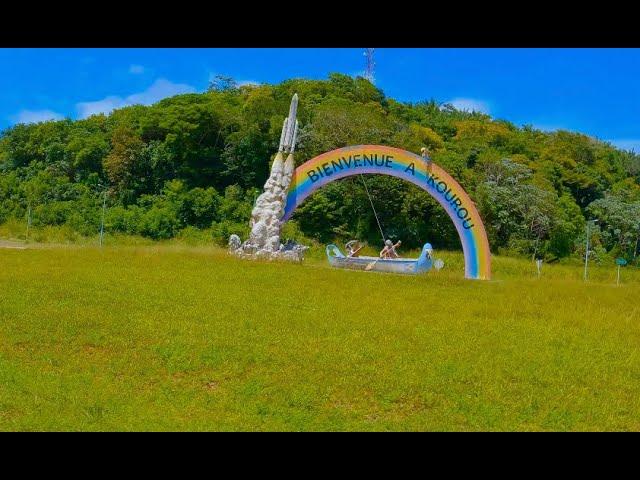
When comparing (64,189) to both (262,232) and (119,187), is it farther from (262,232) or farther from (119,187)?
(262,232)

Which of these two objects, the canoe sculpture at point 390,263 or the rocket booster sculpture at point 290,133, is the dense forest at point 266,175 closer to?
the rocket booster sculpture at point 290,133

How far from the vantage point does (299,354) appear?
23.8 ft

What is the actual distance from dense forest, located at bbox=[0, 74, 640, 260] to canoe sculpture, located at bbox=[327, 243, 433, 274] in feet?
27.0

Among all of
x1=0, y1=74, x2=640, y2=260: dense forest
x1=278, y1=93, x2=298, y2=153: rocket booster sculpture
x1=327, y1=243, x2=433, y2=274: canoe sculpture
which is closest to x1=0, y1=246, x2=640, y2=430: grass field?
x1=327, y1=243, x2=433, y2=274: canoe sculpture

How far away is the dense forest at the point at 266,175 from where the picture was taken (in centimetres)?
2450

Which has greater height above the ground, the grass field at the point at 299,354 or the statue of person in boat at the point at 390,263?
the statue of person in boat at the point at 390,263

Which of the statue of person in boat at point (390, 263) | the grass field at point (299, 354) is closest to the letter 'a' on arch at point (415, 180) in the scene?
the statue of person in boat at point (390, 263)

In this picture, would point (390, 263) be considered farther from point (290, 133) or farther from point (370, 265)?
point (290, 133)

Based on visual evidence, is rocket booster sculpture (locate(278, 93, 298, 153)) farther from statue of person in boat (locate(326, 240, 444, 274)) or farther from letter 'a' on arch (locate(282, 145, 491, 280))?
statue of person in boat (locate(326, 240, 444, 274))

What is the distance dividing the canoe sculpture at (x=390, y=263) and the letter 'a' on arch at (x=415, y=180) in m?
0.98

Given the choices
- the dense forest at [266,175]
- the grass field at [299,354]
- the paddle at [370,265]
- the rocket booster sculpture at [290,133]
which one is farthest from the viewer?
the dense forest at [266,175]

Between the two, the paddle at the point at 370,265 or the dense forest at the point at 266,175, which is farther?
the dense forest at the point at 266,175

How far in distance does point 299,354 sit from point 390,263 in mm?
7323

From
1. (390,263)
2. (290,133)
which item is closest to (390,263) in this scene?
(390,263)
